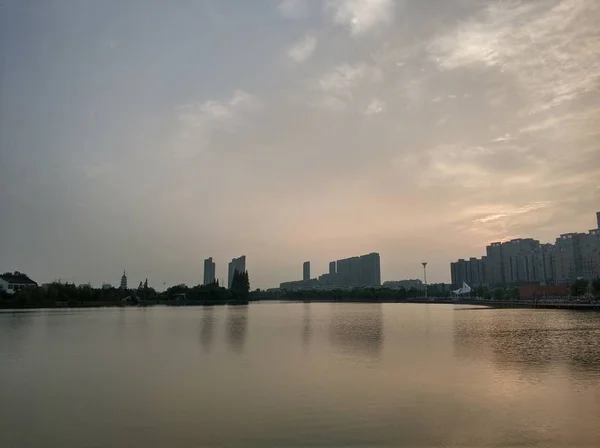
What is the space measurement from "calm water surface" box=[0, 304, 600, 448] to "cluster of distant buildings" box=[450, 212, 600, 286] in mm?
114793

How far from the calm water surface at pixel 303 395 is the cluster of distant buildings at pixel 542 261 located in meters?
115

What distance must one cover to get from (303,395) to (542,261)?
534 feet

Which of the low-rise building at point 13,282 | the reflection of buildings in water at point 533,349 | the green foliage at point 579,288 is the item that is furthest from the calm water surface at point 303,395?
the low-rise building at point 13,282

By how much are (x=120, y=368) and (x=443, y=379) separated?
535 inches

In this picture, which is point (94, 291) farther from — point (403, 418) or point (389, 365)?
point (403, 418)

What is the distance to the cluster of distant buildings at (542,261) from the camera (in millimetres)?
133000

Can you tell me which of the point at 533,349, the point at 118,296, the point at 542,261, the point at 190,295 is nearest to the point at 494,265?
the point at 542,261

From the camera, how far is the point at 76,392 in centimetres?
1627

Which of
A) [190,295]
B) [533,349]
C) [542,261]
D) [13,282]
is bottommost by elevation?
[533,349]

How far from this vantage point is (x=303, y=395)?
15.3 metres

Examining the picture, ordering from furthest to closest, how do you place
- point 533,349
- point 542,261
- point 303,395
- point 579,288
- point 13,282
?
point 542,261 → point 13,282 → point 579,288 → point 533,349 → point 303,395

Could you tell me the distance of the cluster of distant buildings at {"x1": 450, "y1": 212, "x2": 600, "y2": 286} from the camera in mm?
133000

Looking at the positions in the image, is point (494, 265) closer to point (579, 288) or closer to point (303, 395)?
point (579, 288)

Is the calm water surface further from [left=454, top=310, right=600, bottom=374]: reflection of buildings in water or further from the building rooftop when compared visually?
the building rooftop
